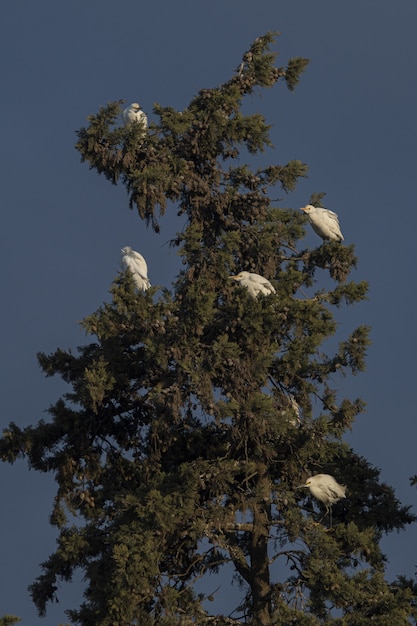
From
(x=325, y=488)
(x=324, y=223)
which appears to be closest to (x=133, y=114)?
(x=324, y=223)

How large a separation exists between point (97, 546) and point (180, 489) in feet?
5.72

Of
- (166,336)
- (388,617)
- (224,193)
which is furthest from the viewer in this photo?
(224,193)

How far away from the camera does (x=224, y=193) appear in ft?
101

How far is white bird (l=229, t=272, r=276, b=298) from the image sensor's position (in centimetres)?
2897

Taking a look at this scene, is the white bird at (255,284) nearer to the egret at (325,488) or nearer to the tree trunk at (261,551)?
the tree trunk at (261,551)

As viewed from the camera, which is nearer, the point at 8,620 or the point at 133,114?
the point at 8,620

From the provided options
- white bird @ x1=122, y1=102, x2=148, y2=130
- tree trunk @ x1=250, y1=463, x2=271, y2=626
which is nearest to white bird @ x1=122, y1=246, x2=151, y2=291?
white bird @ x1=122, y1=102, x2=148, y2=130

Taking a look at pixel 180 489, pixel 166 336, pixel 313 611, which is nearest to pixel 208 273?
pixel 166 336

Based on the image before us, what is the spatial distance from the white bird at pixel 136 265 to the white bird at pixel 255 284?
3.61 metres

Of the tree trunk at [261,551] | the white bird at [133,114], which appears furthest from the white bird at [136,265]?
the tree trunk at [261,551]

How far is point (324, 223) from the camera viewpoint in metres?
31.5

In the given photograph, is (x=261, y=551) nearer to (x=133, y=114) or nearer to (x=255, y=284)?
(x=255, y=284)

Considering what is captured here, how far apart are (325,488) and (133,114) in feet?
26.2

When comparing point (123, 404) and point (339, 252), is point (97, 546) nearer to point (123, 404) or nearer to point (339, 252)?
point (123, 404)
